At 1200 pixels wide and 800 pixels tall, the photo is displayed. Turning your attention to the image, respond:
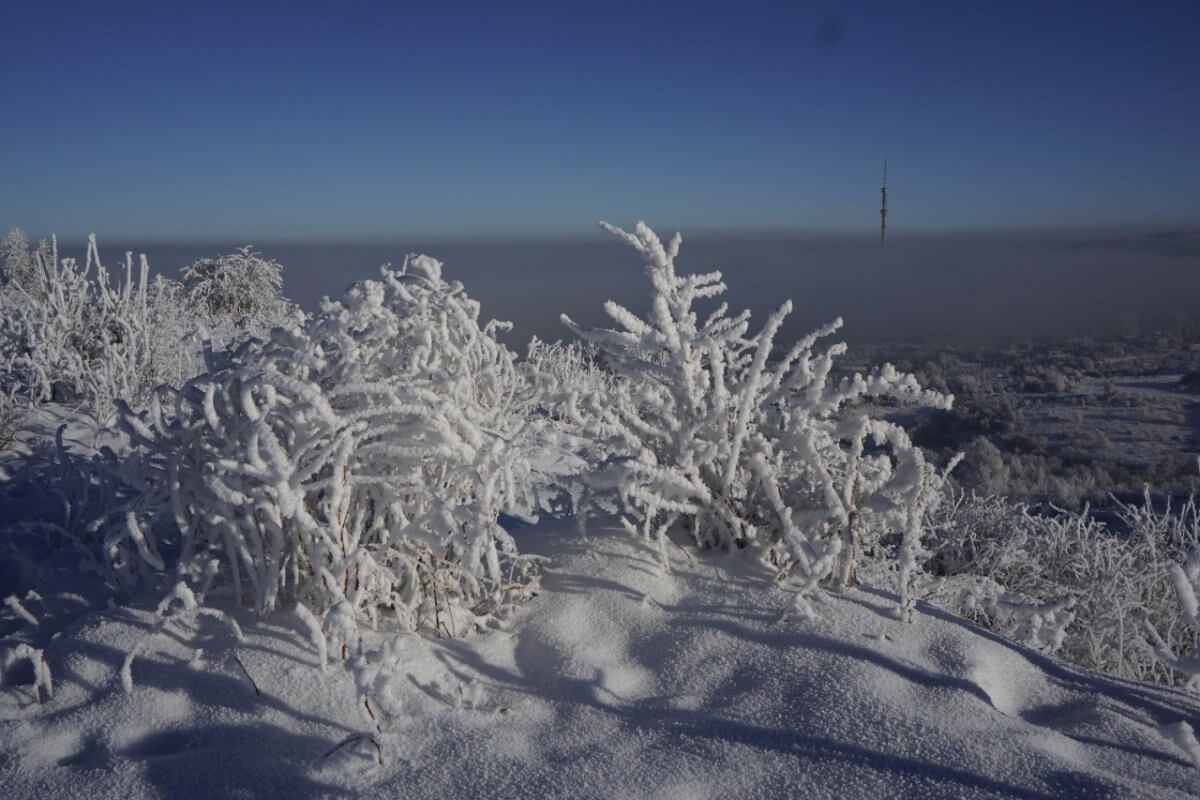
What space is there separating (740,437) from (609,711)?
1.13m

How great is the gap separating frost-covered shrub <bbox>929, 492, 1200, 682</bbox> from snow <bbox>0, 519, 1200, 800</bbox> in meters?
3.28

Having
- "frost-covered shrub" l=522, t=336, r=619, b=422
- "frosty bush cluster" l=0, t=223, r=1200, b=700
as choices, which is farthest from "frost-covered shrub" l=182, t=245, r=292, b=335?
"frosty bush cluster" l=0, t=223, r=1200, b=700

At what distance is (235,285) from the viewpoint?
14.0m

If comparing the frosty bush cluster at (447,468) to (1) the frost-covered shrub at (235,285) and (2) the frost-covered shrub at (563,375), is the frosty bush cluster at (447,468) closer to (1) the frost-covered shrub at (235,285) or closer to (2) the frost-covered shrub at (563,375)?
Answer: (2) the frost-covered shrub at (563,375)

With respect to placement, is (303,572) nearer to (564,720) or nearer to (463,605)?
(463,605)

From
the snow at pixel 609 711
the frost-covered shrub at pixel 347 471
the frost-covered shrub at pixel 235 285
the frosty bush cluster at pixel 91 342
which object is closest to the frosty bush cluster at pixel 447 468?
the frost-covered shrub at pixel 347 471

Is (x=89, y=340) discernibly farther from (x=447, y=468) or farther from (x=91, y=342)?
(x=447, y=468)

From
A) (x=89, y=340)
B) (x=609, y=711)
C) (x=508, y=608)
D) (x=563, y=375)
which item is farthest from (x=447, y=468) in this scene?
(x=563, y=375)

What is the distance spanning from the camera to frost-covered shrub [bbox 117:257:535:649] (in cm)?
224

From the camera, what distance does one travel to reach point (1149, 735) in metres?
1.94

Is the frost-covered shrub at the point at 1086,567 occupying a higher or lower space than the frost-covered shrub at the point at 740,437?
lower

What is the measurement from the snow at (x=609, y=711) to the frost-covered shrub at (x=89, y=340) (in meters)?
3.76

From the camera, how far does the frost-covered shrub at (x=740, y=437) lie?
2.70m

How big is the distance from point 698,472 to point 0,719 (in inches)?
88.4
